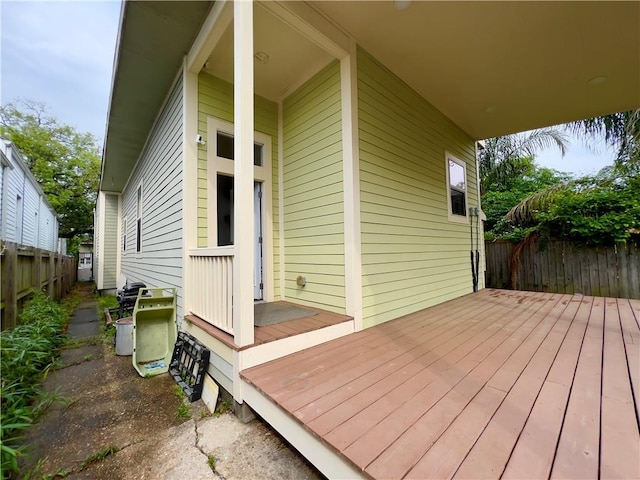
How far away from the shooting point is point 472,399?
165 centimetres

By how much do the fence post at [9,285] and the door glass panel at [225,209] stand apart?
258 cm

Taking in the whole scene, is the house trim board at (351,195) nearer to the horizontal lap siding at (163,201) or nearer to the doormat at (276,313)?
the doormat at (276,313)

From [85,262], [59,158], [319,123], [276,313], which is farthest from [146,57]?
[85,262]

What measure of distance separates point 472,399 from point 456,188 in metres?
4.62

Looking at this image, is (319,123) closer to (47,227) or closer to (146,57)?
(146,57)

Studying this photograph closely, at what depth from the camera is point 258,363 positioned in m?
2.18

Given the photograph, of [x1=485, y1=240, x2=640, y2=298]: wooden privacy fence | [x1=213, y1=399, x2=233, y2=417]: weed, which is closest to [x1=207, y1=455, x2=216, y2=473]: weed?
[x1=213, y1=399, x2=233, y2=417]: weed

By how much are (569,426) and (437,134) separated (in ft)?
15.0

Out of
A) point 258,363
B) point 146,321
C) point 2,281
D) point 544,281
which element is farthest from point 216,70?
point 544,281

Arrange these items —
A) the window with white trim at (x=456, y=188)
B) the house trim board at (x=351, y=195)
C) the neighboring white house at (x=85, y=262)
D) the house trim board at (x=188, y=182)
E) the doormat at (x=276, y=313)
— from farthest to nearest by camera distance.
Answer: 1. the neighboring white house at (x=85, y=262)
2. the window with white trim at (x=456, y=188)
3. the house trim board at (x=188, y=182)
4. the house trim board at (x=351, y=195)
5. the doormat at (x=276, y=313)

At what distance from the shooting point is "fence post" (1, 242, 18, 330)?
3.39m

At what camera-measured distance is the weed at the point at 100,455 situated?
5.49 feet

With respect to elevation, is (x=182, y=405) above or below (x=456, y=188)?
below

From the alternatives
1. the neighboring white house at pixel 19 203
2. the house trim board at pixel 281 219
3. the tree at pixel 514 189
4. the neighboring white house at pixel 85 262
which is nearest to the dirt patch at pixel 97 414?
the house trim board at pixel 281 219
